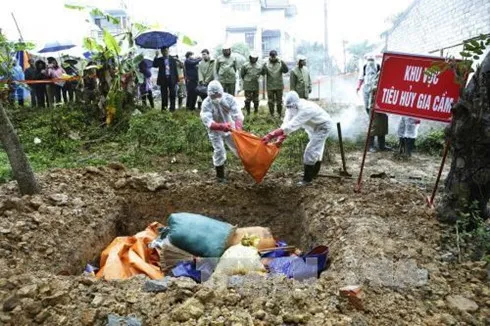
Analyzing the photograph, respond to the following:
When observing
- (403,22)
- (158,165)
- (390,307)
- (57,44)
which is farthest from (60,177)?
(403,22)

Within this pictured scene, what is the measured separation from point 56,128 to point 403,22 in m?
11.2

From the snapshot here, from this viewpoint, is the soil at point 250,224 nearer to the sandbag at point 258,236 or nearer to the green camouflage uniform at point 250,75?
the sandbag at point 258,236

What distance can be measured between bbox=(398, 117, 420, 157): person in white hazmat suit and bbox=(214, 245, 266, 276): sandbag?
454cm

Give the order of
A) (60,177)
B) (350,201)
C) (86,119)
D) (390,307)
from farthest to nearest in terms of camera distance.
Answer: (86,119) → (60,177) → (350,201) → (390,307)

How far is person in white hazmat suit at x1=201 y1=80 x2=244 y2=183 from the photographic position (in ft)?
20.0

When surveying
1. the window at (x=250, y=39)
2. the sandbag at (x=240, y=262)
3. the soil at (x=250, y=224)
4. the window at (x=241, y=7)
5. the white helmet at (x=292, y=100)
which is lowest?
the sandbag at (x=240, y=262)

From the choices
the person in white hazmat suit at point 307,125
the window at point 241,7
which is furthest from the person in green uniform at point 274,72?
the window at point 241,7

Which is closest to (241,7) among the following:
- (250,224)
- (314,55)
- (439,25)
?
(314,55)

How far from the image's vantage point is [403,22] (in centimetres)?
1434

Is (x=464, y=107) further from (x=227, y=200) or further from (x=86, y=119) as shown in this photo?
(x=86, y=119)

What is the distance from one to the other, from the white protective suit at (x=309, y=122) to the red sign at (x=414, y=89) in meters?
1.13

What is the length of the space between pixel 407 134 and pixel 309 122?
281 cm

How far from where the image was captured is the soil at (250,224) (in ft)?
9.72

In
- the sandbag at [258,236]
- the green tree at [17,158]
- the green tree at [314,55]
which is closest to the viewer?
the green tree at [17,158]
